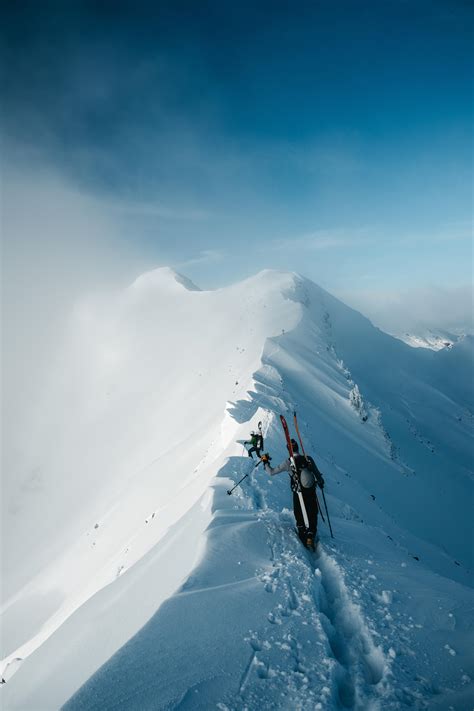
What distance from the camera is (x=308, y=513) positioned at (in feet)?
26.3

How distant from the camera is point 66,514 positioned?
108ft

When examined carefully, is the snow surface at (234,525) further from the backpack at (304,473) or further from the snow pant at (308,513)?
the backpack at (304,473)

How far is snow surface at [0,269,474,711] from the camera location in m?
4.57

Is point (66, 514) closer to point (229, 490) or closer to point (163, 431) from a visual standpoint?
point (163, 431)

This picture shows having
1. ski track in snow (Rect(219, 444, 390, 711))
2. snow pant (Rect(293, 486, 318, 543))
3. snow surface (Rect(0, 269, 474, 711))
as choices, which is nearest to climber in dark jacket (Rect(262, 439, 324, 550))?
snow pant (Rect(293, 486, 318, 543))

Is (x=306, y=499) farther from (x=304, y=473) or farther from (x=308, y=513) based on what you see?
(x=304, y=473)

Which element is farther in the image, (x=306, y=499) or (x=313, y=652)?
(x=306, y=499)

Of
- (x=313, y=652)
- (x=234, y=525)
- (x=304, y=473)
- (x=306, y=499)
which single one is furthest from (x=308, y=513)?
(x=313, y=652)

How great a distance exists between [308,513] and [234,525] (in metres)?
1.72

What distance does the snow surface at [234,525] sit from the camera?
180 inches

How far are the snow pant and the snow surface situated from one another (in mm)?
349

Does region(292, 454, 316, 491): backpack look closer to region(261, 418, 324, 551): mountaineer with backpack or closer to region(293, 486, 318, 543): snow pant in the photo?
region(261, 418, 324, 551): mountaineer with backpack

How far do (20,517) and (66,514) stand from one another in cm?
769

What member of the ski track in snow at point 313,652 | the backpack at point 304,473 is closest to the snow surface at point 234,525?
the ski track in snow at point 313,652
